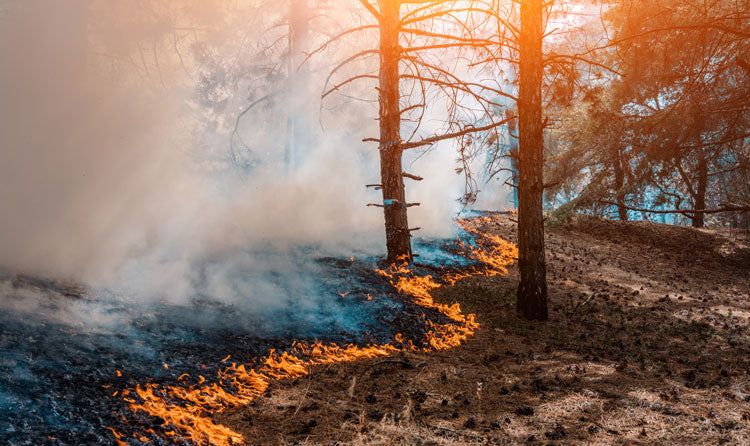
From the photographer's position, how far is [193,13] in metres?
15.9

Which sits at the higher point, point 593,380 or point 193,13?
point 193,13

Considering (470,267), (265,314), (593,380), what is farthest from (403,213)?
(593,380)

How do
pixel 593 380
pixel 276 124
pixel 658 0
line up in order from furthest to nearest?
pixel 276 124
pixel 658 0
pixel 593 380

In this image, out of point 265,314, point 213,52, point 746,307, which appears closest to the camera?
point 265,314

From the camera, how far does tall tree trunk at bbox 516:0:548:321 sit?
670 centimetres

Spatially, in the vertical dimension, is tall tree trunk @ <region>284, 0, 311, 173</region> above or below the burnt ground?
above

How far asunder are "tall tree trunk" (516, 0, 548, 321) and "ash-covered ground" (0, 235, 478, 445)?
1596 mm

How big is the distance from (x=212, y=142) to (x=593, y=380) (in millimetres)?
19709

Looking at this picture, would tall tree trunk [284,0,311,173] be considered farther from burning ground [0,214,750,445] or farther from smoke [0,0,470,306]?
burning ground [0,214,750,445]

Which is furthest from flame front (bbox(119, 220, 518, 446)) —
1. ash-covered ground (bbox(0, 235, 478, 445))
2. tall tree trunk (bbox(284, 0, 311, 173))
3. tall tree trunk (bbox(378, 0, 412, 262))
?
tall tree trunk (bbox(284, 0, 311, 173))

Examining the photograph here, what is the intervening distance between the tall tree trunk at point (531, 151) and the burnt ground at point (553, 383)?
2.78ft

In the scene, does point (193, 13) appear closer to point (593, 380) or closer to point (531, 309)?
point (531, 309)

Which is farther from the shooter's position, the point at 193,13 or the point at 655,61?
the point at 193,13

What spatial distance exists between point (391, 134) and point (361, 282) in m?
2.90
